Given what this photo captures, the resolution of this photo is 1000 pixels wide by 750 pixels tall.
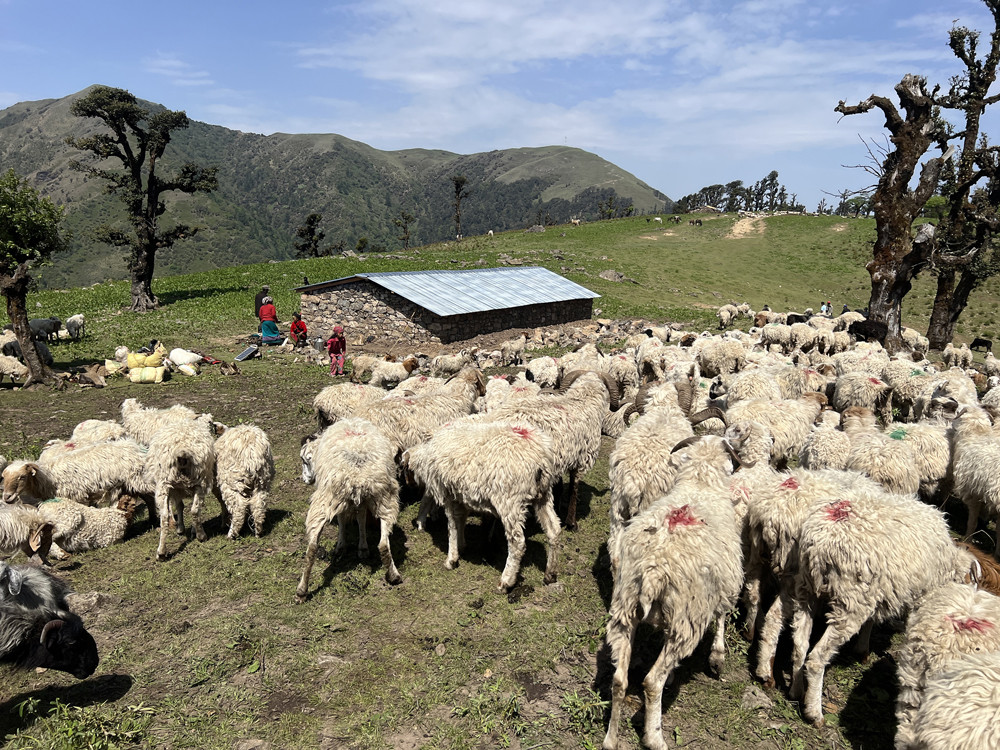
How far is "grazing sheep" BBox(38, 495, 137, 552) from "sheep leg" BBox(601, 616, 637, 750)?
7973 mm

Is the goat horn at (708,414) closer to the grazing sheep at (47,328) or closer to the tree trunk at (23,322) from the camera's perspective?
the tree trunk at (23,322)

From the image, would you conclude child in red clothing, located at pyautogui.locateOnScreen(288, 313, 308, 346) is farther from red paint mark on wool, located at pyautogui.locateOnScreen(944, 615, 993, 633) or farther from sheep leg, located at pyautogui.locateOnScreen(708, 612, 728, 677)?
red paint mark on wool, located at pyautogui.locateOnScreen(944, 615, 993, 633)

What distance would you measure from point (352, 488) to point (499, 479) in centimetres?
193

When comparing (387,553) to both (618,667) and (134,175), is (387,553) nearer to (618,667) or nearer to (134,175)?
(618,667)

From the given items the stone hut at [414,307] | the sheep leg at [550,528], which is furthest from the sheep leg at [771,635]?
the stone hut at [414,307]

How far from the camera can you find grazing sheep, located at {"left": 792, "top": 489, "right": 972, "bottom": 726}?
5.25 metres

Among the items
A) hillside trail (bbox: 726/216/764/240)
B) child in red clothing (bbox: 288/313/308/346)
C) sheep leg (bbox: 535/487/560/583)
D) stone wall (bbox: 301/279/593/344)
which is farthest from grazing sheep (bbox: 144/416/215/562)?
hillside trail (bbox: 726/216/764/240)

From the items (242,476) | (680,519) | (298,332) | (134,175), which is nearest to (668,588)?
(680,519)

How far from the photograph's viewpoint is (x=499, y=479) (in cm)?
716

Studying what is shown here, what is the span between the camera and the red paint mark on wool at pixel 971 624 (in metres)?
4.62

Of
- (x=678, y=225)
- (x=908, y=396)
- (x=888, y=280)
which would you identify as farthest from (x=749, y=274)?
(x=908, y=396)

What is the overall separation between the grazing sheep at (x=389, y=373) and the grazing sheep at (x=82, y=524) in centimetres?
805

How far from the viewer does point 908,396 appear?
45.2 ft

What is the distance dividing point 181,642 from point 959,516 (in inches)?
497
